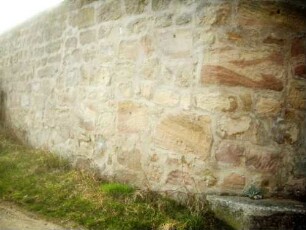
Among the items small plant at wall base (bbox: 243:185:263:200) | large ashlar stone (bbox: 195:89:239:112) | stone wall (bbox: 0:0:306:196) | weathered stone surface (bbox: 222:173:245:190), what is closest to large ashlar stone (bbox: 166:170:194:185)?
stone wall (bbox: 0:0:306:196)

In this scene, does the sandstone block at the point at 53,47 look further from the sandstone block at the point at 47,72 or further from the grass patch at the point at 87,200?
the grass patch at the point at 87,200

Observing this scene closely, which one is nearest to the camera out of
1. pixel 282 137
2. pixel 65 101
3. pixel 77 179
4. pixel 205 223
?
pixel 205 223

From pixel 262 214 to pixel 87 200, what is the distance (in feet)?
5.25

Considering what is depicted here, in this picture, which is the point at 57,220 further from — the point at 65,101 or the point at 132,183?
the point at 65,101

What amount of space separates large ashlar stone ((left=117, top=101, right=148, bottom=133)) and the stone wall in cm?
1

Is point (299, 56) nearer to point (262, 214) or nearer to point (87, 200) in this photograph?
point (262, 214)

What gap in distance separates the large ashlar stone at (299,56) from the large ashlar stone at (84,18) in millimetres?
2306

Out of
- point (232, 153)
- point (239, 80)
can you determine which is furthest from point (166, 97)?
point (232, 153)

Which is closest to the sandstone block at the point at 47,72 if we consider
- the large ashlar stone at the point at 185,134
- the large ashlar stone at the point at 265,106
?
the large ashlar stone at the point at 185,134

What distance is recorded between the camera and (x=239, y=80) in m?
3.12

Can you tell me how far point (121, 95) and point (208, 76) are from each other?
1.06m

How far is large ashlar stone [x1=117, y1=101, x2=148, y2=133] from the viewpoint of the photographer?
3.57 meters

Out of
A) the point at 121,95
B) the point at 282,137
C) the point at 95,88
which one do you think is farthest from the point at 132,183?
the point at 282,137

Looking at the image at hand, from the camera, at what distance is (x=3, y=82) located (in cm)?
705
